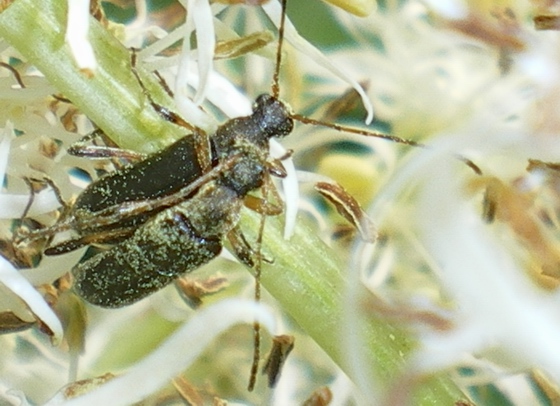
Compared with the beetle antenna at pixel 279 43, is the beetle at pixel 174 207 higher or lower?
lower

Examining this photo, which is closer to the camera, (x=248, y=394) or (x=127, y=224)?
(x=127, y=224)

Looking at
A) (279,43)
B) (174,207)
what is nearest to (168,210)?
(174,207)

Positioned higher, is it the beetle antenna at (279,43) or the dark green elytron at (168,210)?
the beetle antenna at (279,43)

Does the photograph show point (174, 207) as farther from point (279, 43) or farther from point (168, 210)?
point (279, 43)

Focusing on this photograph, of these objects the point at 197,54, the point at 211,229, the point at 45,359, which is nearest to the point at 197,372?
the point at 45,359

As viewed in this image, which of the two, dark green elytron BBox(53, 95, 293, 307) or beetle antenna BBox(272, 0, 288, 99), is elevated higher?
beetle antenna BBox(272, 0, 288, 99)

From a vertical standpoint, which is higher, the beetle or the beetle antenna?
the beetle antenna

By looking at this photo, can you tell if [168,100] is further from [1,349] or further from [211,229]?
[1,349]

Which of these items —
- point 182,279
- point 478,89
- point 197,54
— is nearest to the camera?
point 197,54
